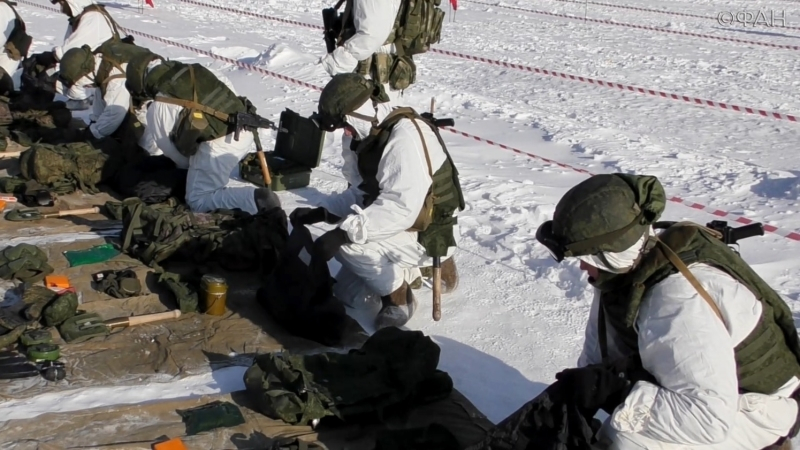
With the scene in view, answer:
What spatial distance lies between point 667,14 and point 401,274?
12.8m

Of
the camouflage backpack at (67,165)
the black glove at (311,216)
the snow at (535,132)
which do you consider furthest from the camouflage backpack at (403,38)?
the black glove at (311,216)

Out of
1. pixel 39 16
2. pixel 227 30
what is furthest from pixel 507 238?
pixel 39 16

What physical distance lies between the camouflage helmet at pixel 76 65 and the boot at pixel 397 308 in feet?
11.5

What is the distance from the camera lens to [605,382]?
103 inches

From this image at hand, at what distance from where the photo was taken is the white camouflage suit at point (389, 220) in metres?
4.02

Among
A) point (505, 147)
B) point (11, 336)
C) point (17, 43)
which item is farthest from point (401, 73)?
point (17, 43)

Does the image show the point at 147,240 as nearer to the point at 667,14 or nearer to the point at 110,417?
the point at 110,417

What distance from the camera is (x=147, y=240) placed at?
4.82 meters

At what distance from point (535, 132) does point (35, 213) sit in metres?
4.51

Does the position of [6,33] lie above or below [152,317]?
above

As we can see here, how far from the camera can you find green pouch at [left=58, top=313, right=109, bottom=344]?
12.9 feet

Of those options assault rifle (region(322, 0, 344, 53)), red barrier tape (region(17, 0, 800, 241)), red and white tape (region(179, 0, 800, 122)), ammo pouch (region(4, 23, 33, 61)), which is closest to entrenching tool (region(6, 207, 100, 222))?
assault rifle (region(322, 0, 344, 53))

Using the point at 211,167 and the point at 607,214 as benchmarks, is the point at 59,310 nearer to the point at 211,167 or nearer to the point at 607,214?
the point at 211,167

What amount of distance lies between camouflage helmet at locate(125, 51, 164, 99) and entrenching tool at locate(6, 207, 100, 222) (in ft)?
2.73
